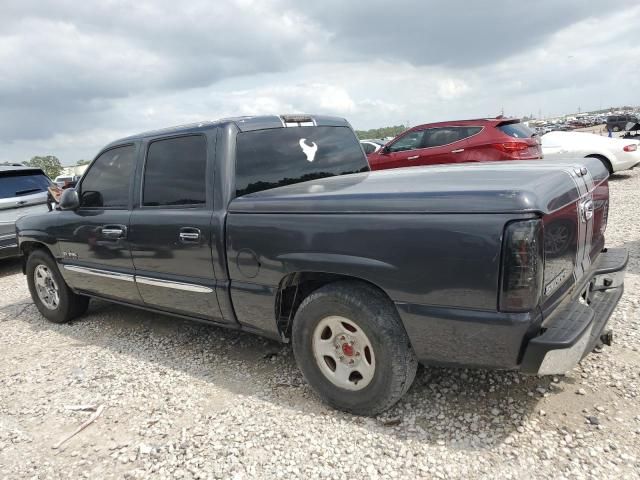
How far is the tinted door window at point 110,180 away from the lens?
3883 millimetres

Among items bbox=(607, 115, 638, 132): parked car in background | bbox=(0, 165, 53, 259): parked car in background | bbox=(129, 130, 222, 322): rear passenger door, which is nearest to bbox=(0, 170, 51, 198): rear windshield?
bbox=(0, 165, 53, 259): parked car in background

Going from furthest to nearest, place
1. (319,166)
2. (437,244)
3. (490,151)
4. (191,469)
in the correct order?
(490,151) < (319,166) < (191,469) < (437,244)

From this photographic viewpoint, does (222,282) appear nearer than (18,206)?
Yes

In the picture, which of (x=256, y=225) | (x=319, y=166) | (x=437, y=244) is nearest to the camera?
(x=437, y=244)

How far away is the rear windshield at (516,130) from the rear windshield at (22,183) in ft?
26.8

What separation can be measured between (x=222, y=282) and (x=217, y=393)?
2.49 ft

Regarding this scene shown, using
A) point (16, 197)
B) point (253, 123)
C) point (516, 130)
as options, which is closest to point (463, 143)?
point (516, 130)

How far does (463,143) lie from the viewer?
8.74 m

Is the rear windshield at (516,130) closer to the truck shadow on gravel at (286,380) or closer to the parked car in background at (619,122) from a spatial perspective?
the truck shadow on gravel at (286,380)

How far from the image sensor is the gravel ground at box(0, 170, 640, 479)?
2.38 metres

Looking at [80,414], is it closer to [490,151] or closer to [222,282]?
[222,282]

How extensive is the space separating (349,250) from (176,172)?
1.67 meters

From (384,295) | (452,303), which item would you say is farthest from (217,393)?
(452,303)

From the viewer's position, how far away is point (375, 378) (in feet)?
8.58
